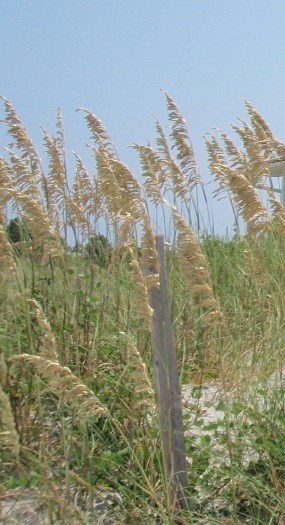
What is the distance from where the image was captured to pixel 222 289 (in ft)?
17.7

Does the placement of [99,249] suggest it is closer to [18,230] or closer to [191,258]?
[18,230]

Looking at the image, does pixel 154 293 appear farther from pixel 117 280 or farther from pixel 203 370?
pixel 203 370

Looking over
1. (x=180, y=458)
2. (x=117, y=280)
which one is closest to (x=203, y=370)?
(x=117, y=280)

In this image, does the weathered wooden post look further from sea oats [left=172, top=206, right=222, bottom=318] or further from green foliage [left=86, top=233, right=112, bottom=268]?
green foliage [left=86, top=233, right=112, bottom=268]

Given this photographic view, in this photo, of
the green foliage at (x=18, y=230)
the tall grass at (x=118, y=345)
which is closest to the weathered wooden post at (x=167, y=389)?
the tall grass at (x=118, y=345)

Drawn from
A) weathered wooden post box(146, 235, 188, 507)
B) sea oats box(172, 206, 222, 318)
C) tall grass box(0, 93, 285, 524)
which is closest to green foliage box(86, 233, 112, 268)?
tall grass box(0, 93, 285, 524)

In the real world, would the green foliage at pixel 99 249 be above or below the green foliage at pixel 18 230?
below

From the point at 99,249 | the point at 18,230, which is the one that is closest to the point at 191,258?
the point at 18,230

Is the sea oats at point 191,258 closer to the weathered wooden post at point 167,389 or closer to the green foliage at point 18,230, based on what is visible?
the weathered wooden post at point 167,389

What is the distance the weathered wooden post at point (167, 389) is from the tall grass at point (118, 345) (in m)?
0.07

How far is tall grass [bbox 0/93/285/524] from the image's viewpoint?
301 centimetres

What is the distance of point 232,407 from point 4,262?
1128 mm

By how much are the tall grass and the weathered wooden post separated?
7 centimetres

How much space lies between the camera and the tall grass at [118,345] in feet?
9.88
